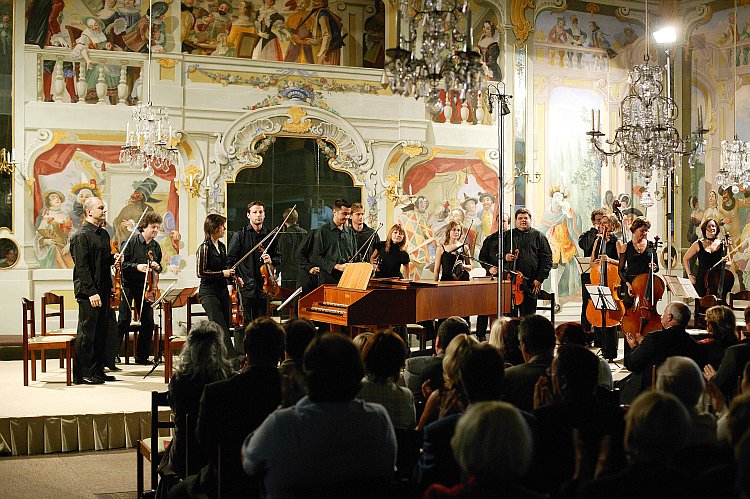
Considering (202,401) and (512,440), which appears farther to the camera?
(202,401)

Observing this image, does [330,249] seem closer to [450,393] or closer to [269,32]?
[269,32]

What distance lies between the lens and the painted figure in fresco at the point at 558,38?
513 inches

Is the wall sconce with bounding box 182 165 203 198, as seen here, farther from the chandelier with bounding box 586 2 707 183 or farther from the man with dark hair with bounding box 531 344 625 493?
the man with dark hair with bounding box 531 344 625 493

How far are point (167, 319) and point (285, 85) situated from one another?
4.94 meters

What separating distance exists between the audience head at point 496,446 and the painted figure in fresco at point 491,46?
11.0 m

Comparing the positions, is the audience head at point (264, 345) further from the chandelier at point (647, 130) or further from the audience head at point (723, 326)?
the chandelier at point (647, 130)

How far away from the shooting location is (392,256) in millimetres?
9297

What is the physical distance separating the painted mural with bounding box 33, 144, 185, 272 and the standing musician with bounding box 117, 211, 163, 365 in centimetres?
175

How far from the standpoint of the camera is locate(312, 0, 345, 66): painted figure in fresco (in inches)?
477

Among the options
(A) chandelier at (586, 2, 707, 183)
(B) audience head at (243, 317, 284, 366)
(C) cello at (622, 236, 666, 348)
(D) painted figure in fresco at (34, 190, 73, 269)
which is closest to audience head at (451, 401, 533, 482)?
(B) audience head at (243, 317, 284, 366)

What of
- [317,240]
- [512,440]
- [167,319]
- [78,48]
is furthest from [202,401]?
[78,48]

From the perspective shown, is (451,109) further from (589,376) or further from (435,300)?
(589,376)

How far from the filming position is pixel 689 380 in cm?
311

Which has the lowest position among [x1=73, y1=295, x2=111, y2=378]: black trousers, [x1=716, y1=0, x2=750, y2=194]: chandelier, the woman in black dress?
[x1=73, y1=295, x2=111, y2=378]: black trousers
